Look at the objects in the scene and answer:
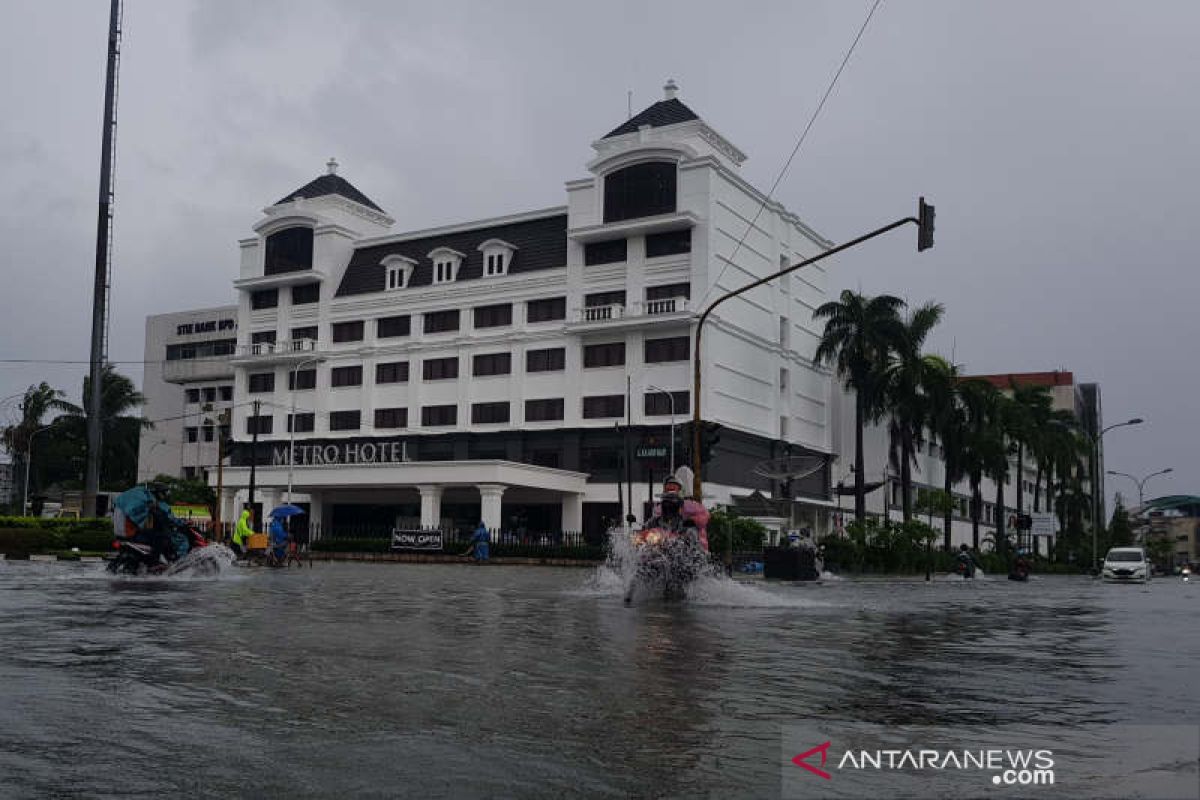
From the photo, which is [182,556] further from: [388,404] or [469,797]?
[388,404]

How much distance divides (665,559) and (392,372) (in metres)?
49.5

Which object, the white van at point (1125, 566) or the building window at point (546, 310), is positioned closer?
the white van at point (1125, 566)

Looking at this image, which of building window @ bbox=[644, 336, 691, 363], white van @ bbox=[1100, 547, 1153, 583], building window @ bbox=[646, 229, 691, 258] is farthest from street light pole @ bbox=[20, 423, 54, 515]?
white van @ bbox=[1100, 547, 1153, 583]

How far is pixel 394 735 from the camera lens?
5.60 m

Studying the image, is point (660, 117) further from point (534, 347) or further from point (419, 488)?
point (419, 488)

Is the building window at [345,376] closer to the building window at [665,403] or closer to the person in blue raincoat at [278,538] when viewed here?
the building window at [665,403]

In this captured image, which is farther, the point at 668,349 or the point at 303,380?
the point at 303,380

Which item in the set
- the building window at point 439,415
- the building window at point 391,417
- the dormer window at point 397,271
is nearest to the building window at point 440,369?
the building window at point 439,415

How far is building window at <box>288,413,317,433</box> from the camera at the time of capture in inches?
2635

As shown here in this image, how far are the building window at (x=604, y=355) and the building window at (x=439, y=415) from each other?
8719mm

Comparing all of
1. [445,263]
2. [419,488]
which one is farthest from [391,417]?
[419,488]

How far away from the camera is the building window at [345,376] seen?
65938mm

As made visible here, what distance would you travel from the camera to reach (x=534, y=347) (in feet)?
196

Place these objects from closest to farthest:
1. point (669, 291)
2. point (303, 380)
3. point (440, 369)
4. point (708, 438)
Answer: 1. point (708, 438)
2. point (669, 291)
3. point (440, 369)
4. point (303, 380)
